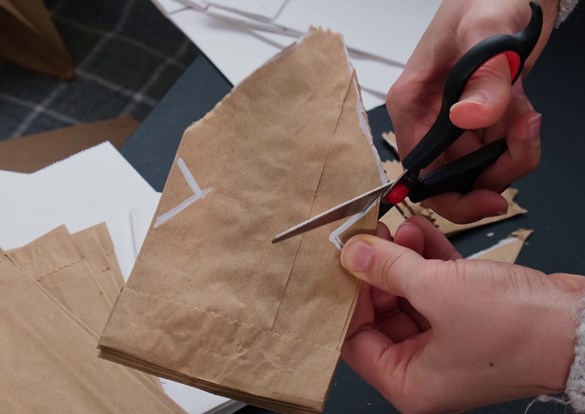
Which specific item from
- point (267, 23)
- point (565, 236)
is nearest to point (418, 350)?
point (565, 236)

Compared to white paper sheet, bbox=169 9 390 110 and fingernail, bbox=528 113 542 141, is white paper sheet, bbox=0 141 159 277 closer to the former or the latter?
white paper sheet, bbox=169 9 390 110

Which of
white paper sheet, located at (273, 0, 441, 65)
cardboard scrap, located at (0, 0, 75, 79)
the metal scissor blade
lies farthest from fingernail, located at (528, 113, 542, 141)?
cardboard scrap, located at (0, 0, 75, 79)

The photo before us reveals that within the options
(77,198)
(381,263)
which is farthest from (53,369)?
(381,263)

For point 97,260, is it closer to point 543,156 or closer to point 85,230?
point 85,230

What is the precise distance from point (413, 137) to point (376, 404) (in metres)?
0.32

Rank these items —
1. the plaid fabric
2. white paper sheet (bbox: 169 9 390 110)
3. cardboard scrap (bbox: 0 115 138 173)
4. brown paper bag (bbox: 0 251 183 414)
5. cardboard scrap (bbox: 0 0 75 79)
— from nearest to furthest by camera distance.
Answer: brown paper bag (bbox: 0 251 183 414) < white paper sheet (bbox: 169 9 390 110) < cardboard scrap (bbox: 0 115 138 173) < cardboard scrap (bbox: 0 0 75 79) < the plaid fabric

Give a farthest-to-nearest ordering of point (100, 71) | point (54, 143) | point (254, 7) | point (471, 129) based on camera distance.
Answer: point (100, 71), point (54, 143), point (254, 7), point (471, 129)

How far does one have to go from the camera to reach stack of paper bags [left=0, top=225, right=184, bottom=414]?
24.0 inches

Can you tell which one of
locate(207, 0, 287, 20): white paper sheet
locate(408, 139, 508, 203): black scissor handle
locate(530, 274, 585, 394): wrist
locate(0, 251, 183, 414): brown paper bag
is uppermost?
locate(207, 0, 287, 20): white paper sheet

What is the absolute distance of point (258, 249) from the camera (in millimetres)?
502

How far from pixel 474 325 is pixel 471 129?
0.20 m

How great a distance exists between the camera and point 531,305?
49 centimetres

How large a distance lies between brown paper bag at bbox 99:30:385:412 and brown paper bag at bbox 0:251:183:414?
0.16m

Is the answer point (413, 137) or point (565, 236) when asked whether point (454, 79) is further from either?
point (565, 236)
